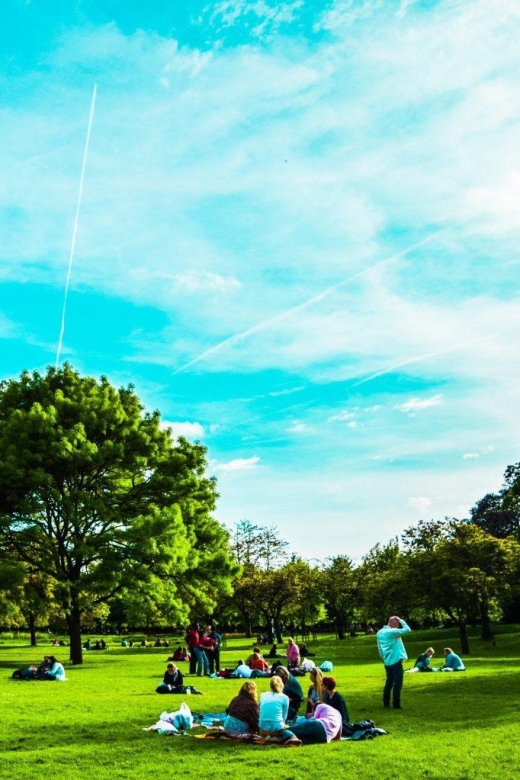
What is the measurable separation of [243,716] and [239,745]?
2.36 ft

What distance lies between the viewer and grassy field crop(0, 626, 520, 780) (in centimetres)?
1024

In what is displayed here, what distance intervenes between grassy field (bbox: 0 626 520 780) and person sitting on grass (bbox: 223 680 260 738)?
0.43 meters

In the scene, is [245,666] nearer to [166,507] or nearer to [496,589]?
[166,507]

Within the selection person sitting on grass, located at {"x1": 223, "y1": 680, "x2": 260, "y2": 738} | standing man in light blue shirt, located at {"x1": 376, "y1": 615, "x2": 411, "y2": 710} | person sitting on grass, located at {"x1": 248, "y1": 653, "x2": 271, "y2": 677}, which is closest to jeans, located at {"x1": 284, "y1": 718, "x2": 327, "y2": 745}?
person sitting on grass, located at {"x1": 223, "y1": 680, "x2": 260, "y2": 738}

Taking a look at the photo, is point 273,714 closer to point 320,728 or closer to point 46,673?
point 320,728

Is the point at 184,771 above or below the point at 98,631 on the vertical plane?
above

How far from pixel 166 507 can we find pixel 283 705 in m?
23.4

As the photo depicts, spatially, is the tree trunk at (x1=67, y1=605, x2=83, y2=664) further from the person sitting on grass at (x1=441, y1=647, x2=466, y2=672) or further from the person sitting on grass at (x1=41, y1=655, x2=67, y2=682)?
the person sitting on grass at (x1=441, y1=647, x2=466, y2=672)

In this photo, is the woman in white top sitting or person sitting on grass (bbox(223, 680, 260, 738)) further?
the woman in white top sitting

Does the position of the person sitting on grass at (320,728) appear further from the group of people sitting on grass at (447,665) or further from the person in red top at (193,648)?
the group of people sitting on grass at (447,665)

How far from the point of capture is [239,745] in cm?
1247

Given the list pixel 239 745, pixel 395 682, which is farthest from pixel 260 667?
pixel 239 745

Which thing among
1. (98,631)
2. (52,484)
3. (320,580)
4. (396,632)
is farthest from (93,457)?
(98,631)

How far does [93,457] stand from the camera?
1353 inches
